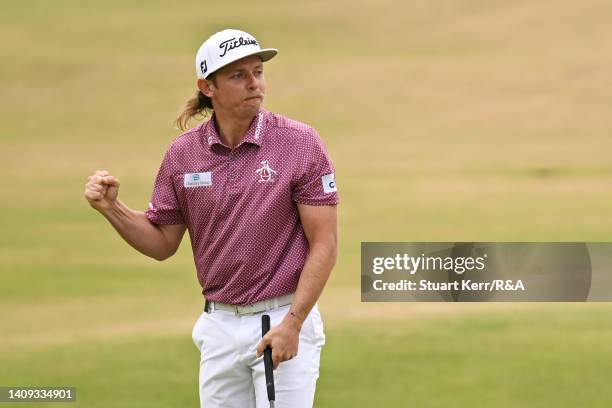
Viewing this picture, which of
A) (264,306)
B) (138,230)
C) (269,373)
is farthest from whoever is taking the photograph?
(138,230)

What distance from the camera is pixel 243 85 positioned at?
3.26 m

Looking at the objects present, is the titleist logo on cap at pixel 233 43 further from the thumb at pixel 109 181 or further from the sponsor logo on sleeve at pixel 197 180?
the thumb at pixel 109 181

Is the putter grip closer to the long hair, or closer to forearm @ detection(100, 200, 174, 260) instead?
forearm @ detection(100, 200, 174, 260)

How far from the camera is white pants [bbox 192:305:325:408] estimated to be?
3.26m

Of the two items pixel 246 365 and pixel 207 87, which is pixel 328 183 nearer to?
pixel 207 87

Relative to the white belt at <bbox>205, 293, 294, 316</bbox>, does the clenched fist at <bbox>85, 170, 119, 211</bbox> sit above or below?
above

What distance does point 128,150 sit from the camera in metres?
5.96

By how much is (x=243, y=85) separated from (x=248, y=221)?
0.38 m

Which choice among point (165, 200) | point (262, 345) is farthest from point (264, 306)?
point (165, 200)

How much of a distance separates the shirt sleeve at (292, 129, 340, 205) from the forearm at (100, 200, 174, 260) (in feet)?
1.54

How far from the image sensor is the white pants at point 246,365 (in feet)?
10.7

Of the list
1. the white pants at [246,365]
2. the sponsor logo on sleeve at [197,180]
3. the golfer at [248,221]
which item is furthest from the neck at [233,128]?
the white pants at [246,365]

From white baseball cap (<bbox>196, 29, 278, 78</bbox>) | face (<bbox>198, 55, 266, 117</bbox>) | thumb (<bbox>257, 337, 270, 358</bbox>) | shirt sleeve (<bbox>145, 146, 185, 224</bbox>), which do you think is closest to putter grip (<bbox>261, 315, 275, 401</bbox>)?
thumb (<bbox>257, 337, 270, 358</bbox>)

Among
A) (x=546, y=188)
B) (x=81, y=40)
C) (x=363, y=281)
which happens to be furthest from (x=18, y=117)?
(x=546, y=188)
